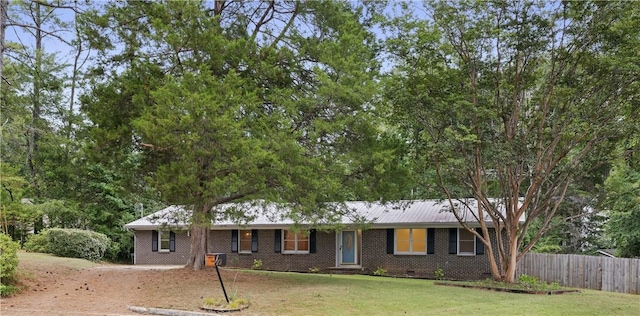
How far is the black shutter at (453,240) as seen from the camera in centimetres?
2453

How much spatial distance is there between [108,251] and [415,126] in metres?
21.0

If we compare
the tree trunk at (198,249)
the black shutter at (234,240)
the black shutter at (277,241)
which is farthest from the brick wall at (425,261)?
the tree trunk at (198,249)

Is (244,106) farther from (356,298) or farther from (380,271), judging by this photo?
(380,271)

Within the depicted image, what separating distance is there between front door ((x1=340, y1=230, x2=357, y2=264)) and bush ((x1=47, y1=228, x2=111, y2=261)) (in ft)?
38.1

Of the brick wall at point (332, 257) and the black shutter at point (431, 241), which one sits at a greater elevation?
the black shutter at point (431, 241)

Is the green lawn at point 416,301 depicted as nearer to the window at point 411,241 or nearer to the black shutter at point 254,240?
the window at point 411,241

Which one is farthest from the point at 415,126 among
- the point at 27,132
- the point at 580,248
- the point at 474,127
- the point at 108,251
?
the point at 108,251

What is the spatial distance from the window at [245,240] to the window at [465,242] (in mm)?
10044

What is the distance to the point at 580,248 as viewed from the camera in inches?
1241

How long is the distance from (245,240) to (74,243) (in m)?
7.72

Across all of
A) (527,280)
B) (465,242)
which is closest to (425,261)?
(465,242)

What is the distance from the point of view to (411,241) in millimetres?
25578

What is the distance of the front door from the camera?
27.2 meters

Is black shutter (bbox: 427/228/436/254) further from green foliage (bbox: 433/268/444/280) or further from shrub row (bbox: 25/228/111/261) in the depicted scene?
shrub row (bbox: 25/228/111/261)
